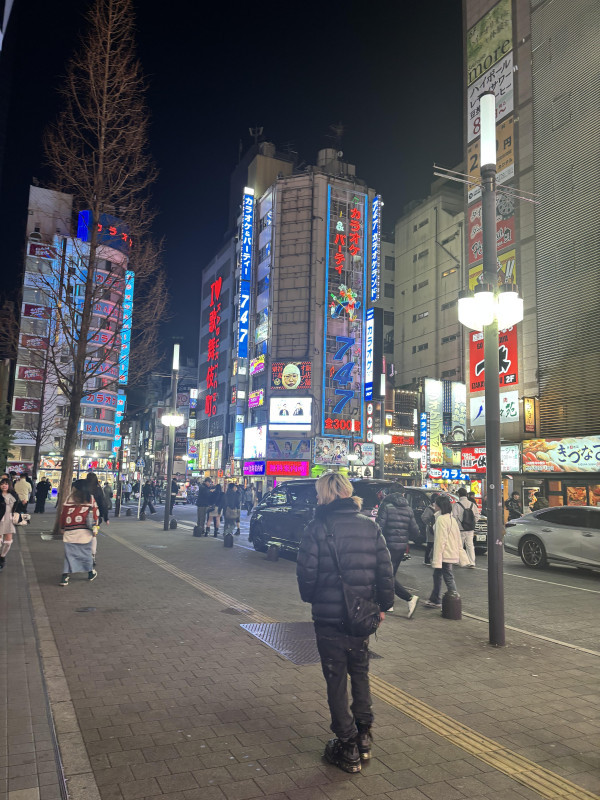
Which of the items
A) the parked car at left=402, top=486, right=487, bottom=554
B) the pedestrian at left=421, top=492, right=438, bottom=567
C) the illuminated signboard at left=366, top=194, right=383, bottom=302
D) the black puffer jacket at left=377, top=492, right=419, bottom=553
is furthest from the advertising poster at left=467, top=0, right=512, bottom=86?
the black puffer jacket at left=377, top=492, right=419, bottom=553

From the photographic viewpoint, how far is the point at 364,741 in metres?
3.89

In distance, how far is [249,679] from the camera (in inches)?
217

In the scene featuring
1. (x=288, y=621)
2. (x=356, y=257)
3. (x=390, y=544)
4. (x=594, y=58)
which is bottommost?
(x=288, y=621)

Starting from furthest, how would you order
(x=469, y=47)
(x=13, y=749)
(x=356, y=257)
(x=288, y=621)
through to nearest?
(x=356, y=257) → (x=469, y=47) → (x=288, y=621) → (x=13, y=749)

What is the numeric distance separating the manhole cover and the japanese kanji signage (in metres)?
19.3

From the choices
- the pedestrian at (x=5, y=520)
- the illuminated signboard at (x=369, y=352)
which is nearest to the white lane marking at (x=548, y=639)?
the pedestrian at (x=5, y=520)

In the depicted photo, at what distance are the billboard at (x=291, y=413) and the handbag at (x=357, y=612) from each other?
49598 millimetres

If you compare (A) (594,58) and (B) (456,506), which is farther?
(A) (594,58)

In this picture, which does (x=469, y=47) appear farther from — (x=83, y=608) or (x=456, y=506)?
(x=83, y=608)

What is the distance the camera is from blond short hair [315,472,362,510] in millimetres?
4207

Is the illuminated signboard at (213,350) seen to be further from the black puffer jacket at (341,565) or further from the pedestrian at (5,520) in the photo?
the black puffer jacket at (341,565)

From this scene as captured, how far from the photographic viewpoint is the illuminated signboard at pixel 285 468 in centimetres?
5297

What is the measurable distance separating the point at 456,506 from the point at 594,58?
22853 mm

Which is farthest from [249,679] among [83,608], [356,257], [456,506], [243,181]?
[243,181]
